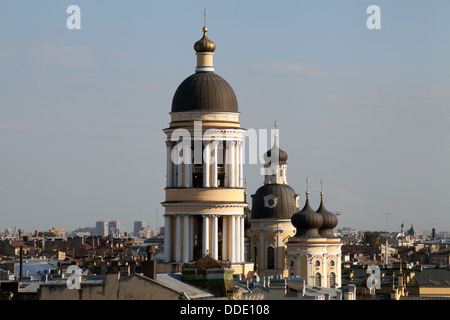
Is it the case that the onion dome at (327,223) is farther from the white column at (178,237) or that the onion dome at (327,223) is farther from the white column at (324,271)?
the white column at (178,237)

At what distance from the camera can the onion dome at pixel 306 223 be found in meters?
115

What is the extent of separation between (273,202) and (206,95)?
31374 mm

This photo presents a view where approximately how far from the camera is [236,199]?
8575 centimetres

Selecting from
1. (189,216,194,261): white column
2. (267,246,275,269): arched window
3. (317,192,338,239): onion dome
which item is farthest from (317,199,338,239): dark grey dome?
(189,216,194,261): white column

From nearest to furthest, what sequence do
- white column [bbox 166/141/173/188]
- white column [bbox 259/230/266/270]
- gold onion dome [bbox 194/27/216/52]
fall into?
1. white column [bbox 166/141/173/188]
2. gold onion dome [bbox 194/27/216/52]
3. white column [bbox 259/230/266/270]

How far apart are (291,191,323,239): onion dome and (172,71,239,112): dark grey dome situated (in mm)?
29330

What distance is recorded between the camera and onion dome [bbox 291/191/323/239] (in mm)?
114562

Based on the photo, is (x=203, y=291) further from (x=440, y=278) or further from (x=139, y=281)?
(x=440, y=278)

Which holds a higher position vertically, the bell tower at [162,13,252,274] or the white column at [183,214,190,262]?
the bell tower at [162,13,252,274]

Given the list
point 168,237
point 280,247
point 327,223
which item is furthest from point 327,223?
point 168,237

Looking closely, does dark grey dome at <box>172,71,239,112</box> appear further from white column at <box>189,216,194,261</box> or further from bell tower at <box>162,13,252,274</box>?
white column at <box>189,216,194,261</box>

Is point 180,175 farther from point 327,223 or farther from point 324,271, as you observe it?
point 327,223

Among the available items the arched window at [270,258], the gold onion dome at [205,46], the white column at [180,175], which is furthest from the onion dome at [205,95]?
the arched window at [270,258]
